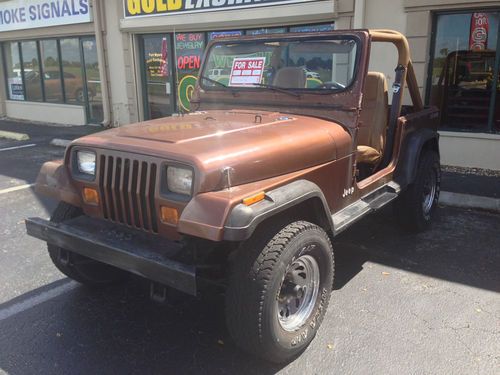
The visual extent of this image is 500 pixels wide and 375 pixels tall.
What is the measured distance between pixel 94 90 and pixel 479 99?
8870mm

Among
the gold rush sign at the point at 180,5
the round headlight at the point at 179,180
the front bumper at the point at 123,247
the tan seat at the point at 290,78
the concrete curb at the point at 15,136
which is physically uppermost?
the gold rush sign at the point at 180,5

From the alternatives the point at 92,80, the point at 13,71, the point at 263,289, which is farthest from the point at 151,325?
the point at 13,71

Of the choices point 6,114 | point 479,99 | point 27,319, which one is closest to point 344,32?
point 27,319

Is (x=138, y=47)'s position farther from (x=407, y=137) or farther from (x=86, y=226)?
(x=86, y=226)

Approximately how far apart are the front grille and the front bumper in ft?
0.28

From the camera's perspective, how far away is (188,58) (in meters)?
10.2

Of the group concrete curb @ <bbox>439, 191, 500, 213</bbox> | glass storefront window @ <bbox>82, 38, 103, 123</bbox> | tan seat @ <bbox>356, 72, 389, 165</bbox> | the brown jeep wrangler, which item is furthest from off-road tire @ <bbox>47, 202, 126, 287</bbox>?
glass storefront window @ <bbox>82, 38, 103, 123</bbox>

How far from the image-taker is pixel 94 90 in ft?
39.4

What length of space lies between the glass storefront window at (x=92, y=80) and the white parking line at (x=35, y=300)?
29.6ft

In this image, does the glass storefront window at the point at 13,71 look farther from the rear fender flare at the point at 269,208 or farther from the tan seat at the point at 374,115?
the rear fender flare at the point at 269,208

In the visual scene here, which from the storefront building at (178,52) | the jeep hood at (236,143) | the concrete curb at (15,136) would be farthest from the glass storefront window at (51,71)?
the jeep hood at (236,143)

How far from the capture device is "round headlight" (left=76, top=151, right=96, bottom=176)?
2969mm

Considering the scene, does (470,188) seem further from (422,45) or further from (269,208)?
(269,208)

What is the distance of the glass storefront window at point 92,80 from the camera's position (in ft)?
38.5
